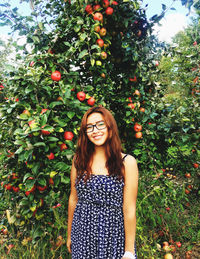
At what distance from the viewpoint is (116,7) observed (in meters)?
1.85

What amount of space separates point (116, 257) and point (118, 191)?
15.3 inches

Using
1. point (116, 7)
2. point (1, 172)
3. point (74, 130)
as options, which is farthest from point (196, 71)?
point (1, 172)

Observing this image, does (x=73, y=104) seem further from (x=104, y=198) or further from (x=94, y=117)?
(x=104, y=198)

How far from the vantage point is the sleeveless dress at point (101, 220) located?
112 cm

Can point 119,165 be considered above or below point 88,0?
below

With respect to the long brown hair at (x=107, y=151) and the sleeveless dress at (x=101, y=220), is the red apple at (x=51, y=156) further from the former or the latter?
the sleeveless dress at (x=101, y=220)

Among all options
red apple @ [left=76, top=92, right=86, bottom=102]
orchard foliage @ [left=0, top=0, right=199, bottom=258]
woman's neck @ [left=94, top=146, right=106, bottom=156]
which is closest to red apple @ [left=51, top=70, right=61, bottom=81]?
orchard foliage @ [left=0, top=0, right=199, bottom=258]

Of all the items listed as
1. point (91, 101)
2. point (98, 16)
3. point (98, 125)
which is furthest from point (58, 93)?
point (98, 16)

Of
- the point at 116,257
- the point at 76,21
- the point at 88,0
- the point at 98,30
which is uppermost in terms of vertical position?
the point at 88,0

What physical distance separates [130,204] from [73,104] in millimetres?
816

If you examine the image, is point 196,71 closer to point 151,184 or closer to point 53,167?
point 151,184

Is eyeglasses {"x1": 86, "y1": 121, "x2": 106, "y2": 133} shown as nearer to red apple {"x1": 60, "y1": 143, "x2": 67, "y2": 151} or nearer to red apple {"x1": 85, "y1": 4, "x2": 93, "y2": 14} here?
red apple {"x1": 60, "y1": 143, "x2": 67, "y2": 151}

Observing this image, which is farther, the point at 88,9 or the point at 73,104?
the point at 88,9

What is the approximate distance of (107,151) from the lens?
1.20 meters
